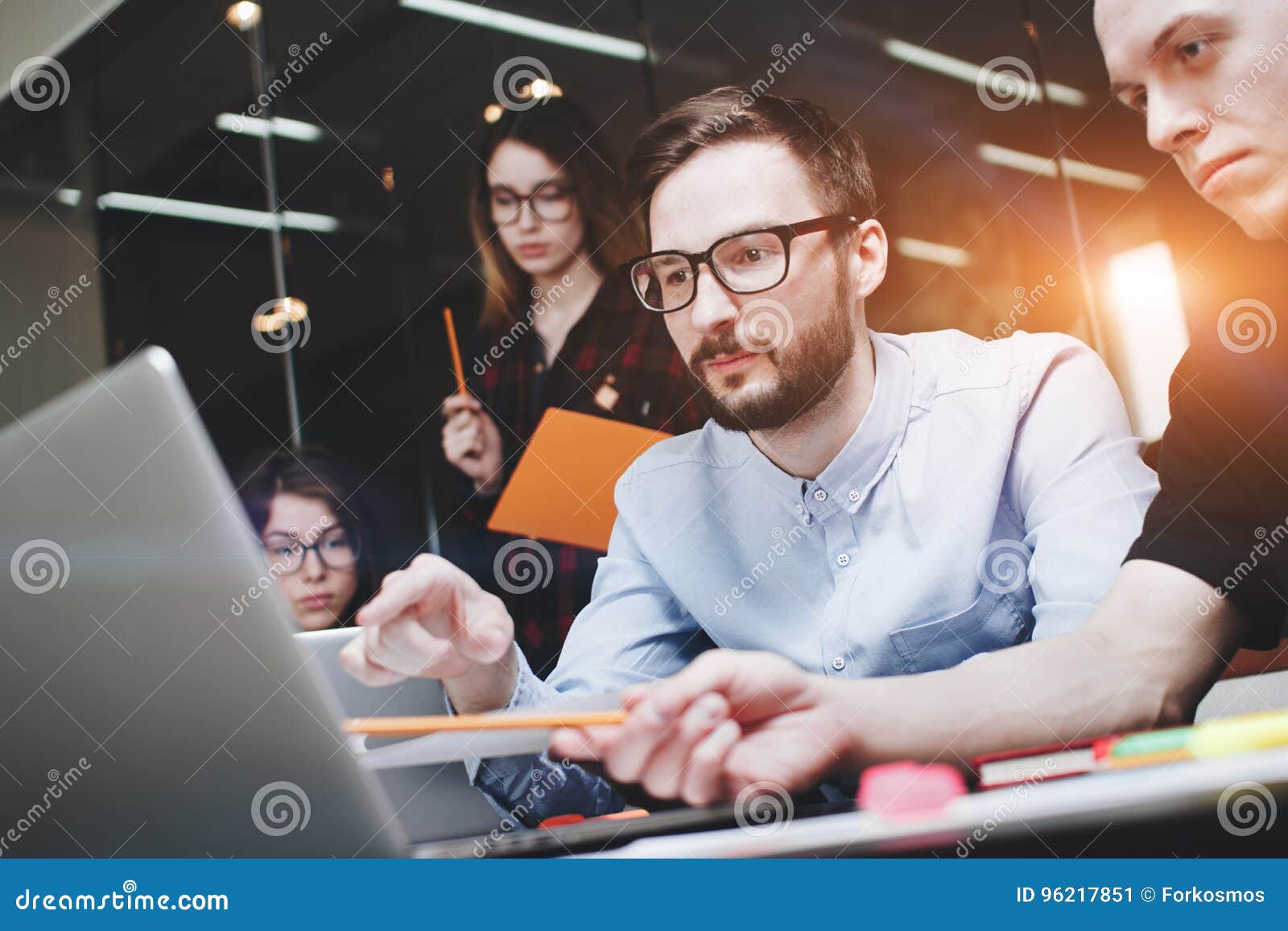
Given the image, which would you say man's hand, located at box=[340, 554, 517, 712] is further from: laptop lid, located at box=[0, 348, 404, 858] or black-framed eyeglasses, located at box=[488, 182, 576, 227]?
black-framed eyeglasses, located at box=[488, 182, 576, 227]

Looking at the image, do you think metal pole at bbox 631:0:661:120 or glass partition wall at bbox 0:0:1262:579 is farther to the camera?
metal pole at bbox 631:0:661:120

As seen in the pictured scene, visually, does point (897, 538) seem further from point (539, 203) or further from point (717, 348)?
point (539, 203)

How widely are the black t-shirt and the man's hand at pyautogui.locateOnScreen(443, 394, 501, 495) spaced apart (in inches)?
59.9

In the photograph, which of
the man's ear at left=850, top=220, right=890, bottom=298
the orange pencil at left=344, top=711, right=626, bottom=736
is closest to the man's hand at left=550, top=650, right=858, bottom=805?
the orange pencil at left=344, top=711, right=626, bottom=736

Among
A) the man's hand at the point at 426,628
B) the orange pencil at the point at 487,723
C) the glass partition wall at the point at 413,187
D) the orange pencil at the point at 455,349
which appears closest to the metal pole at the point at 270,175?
the glass partition wall at the point at 413,187

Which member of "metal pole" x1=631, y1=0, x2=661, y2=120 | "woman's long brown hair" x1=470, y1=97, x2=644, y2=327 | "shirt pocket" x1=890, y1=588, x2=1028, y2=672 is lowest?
"shirt pocket" x1=890, y1=588, x2=1028, y2=672

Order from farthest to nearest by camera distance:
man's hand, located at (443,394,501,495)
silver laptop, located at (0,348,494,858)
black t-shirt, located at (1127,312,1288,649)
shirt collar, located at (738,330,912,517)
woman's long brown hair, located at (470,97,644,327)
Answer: man's hand, located at (443,394,501,495)
woman's long brown hair, located at (470,97,644,327)
shirt collar, located at (738,330,912,517)
black t-shirt, located at (1127,312,1288,649)
silver laptop, located at (0,348,494,858)

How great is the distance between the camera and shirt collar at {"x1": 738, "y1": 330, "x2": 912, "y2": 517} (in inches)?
69.4

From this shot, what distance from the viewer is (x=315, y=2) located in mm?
3117

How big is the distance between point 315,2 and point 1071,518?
267cm

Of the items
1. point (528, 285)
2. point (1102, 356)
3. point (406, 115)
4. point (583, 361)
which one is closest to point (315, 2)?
point (406, 115)

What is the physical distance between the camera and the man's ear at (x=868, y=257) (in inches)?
74.0

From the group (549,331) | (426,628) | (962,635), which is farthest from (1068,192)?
(426,628)

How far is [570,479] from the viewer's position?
2.32 m
